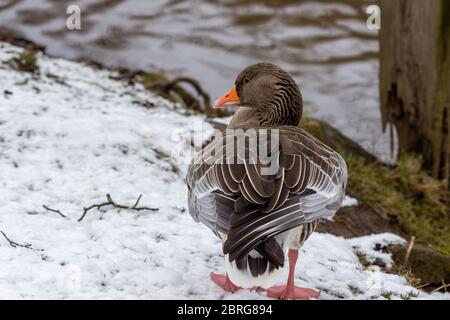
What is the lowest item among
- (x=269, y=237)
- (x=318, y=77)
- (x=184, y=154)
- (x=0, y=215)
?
(x=318, y=77)

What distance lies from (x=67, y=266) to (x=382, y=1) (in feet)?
18.0

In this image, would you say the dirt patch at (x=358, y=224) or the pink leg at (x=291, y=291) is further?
the dirt patch at (x=358, y=224)

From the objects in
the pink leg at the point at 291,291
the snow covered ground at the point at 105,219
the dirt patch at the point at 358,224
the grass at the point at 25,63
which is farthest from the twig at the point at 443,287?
the grass at the point at 25,63

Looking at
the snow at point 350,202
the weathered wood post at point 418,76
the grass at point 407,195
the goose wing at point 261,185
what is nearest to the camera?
the goose wing at point 261,185

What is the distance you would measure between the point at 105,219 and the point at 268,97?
1413 millimetres

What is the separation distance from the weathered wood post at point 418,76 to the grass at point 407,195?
29 centimetres

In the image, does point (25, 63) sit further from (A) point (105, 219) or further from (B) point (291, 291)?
(B) point (291, 291)

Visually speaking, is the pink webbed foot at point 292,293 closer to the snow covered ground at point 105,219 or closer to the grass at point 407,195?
the snow covered ground at point 105,219

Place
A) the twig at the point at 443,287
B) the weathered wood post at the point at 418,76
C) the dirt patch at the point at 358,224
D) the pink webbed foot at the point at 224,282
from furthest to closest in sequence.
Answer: the weathered wood post at the point at 418,76 < the dirt patch at the point at 358,224 < the twig at the point at 443,287 < the pink webbed foot at the point at 224,282

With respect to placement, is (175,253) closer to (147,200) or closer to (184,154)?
(147,200)

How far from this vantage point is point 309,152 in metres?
3.81

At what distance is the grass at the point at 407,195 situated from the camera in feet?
21.5

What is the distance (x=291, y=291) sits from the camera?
384cm

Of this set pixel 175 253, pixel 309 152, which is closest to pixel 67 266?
pixel 175 253
